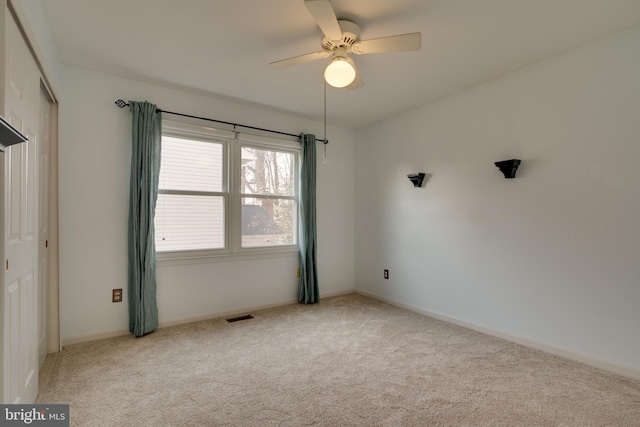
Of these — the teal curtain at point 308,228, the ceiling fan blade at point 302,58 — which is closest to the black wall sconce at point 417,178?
the teal curtain at point 308,228

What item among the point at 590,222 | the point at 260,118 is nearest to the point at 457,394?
the point at 590,222

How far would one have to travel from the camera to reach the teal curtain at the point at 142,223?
2.88 metres

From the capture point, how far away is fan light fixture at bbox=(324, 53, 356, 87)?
1.97 m

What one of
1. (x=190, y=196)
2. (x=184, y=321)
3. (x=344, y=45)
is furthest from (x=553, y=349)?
(x=190, y=196)

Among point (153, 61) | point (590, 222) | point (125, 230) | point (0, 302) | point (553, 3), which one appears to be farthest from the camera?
point (125, 230)

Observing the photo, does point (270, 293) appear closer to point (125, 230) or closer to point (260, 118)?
point (125, 230)

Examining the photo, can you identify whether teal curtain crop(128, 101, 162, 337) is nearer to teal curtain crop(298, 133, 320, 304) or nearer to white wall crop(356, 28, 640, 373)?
teal curtain crop(298, 133, 320, 304)

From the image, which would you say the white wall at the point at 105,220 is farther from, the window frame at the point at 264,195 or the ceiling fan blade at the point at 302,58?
the ceiling fan blade at the point at 302,58

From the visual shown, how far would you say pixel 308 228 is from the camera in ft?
13.1

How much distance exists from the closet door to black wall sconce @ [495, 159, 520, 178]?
3.38 metres

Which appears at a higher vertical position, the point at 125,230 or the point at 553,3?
the point at 553,3

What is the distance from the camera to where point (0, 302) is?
1274 millimetres

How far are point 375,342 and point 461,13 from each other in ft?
8.85

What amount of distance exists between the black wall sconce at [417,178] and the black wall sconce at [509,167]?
2.90 feet
